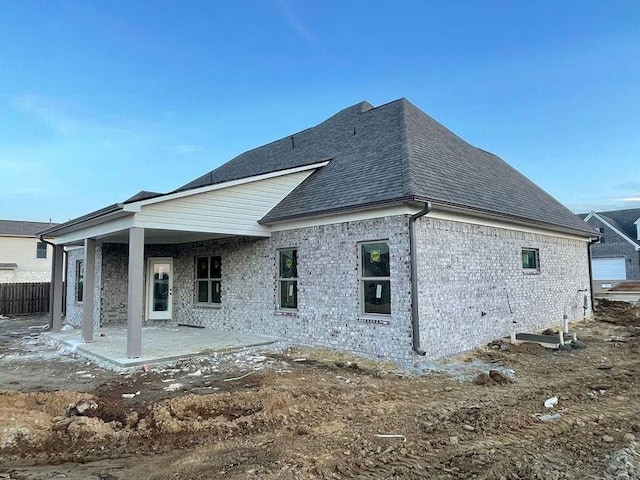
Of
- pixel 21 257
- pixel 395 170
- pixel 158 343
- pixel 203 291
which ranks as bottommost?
pixel 158 343

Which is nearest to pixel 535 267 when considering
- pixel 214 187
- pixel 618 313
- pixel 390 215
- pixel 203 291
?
pixel 390 215

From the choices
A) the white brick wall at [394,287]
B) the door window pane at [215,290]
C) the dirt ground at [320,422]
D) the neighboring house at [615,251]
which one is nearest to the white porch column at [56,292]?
the white brick wall at [394,287]

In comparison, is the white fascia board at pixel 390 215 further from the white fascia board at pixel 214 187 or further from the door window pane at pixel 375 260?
the white fascia board at pixel 214 187

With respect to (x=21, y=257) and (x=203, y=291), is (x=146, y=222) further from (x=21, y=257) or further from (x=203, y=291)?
(x=21, y=257)

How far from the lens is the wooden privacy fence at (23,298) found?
65.6ft

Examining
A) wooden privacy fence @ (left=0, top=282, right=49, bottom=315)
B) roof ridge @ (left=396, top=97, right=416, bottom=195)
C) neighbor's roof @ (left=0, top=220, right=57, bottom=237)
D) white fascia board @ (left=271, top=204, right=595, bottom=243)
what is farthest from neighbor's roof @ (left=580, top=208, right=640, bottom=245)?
neighbor's roof @ (left=0, top=220, right=57, bottom=237)

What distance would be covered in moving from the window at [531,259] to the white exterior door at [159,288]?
11.2 meters

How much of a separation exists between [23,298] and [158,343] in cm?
1497

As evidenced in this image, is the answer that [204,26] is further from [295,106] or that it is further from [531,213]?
[531,213]

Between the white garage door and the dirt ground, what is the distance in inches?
1104

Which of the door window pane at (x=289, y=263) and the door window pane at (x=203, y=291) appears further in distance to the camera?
the door window pane at (x=203, y=291)

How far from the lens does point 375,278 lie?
28.2 feet

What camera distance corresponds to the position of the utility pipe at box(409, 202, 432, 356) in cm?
778

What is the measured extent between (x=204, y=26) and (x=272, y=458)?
13.4 m
